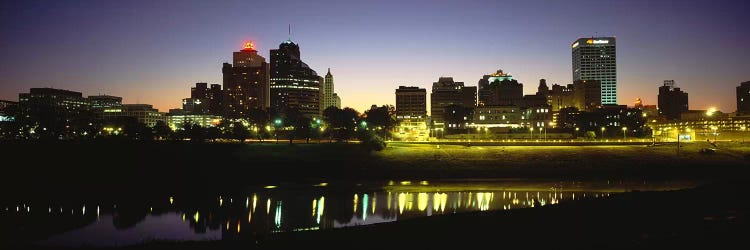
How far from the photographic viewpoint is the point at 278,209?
140 feet

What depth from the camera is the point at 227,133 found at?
123m

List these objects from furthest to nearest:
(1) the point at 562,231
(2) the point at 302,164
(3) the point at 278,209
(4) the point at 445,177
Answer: (2) the point at 302,164 → (4) the point at 445,177 → (3) the point at 278,209 → (1) the point at 562,231

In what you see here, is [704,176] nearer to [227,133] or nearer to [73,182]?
[73,182]

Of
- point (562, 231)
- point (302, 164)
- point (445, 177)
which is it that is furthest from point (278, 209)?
point (302, 164)

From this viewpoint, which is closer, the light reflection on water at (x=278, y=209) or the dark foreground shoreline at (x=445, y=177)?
the dark foreground shoreline at (x=445, y=177)

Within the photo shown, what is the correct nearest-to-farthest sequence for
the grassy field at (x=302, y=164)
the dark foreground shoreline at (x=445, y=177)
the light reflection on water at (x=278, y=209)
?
the dark foreground shoreline at (x=445, y=177) < the light reflection on water at (x=278, y=209) < the grassy field at (x=302, y=164)

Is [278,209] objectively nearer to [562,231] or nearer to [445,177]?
[562,231]

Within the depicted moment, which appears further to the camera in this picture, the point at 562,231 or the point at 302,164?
the point at 302,164

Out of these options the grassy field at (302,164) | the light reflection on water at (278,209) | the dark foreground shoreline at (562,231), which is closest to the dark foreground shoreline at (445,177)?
the dark foreground shoreline at (562,231)

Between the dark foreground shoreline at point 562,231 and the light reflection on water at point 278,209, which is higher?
the dark foreground shoreline at point 562,231

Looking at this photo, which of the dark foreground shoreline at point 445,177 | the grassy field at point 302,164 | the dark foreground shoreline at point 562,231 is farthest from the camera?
the grassy field at point 302,164

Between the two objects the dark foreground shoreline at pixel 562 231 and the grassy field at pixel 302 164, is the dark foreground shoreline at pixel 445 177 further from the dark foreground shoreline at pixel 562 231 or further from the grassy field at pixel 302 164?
the grassy field at pixel 302 164

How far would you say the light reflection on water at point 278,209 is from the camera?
111ft

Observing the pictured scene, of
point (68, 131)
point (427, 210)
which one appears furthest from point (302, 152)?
point (68, 131)
